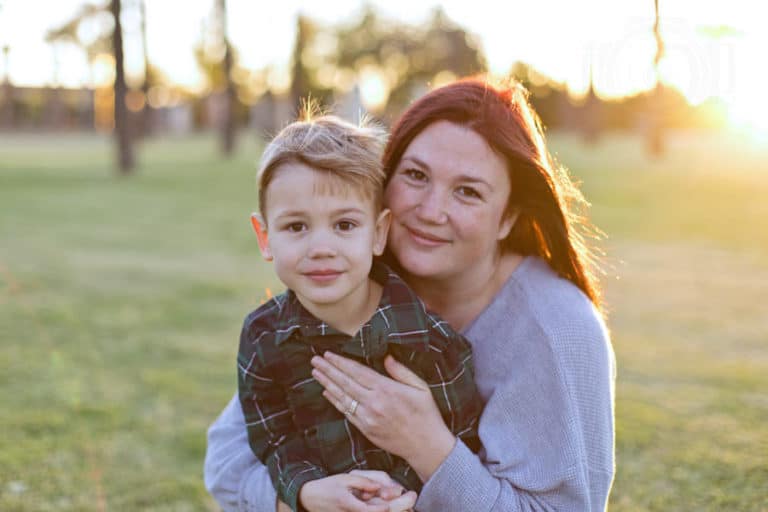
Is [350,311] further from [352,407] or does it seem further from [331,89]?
[331,89]

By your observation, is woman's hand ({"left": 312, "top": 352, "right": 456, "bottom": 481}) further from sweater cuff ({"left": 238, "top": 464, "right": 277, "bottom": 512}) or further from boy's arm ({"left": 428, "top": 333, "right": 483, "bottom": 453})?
sweater cuff ({"left": 238, "top": 464, "right": 277, "bottom": 512})

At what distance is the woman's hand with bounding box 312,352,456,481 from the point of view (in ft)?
7.70

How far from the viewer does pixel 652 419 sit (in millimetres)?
5320

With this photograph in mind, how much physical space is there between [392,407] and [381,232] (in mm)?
527

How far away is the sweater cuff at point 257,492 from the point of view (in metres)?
2.54

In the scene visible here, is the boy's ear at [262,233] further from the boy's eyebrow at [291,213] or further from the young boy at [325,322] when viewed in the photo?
the boy's eyebrow at [291,213]

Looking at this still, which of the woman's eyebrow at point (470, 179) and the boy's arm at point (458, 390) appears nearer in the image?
the boy's arm at point (458, 390)

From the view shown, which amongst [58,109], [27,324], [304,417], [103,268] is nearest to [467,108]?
[304,417]

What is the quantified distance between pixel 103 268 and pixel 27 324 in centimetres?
320

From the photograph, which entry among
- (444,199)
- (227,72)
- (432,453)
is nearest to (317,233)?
(444,199)

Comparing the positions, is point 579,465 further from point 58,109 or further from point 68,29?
point 58,109

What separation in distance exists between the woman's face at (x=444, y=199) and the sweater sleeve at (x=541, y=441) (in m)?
0.38

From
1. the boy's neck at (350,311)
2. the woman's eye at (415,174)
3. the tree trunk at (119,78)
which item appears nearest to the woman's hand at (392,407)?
the boy's neck at (350,311)

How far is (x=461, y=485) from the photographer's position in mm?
2299
